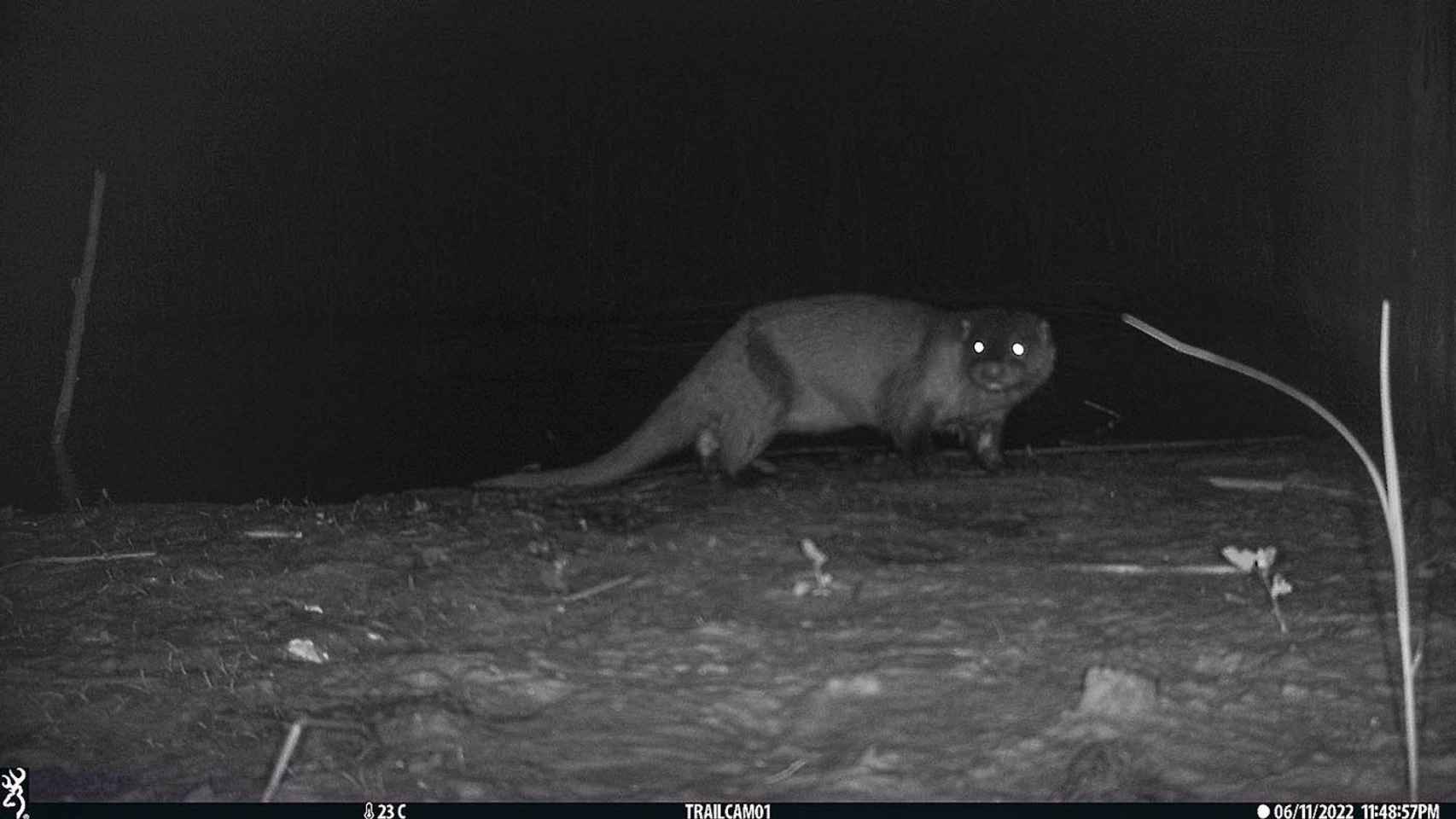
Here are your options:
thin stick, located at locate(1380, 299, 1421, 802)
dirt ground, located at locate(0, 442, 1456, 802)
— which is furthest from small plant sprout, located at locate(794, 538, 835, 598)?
thin stick, located at locate(1380, 299, 1421, 802)

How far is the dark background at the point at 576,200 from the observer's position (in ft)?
38.8

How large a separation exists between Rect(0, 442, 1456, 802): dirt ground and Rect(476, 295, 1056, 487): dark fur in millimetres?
1087

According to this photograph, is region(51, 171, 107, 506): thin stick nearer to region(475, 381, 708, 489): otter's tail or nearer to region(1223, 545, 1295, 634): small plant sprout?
region(475, 381, 708, 489): otter's tail

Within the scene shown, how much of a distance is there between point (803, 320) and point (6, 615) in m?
4.01

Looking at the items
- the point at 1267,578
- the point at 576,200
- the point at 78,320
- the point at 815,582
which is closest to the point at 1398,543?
the point at 1267,578

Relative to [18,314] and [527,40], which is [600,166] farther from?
[18,314]

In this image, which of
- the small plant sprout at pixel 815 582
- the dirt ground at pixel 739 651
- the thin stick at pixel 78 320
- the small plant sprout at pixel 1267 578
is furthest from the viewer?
the thin stick at pixel 78 320

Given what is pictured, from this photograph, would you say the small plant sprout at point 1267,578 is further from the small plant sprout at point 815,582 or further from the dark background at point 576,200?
the dark background at point 576,200

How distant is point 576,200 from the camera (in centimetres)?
1914

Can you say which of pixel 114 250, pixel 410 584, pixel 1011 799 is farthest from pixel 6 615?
pixel 114 250

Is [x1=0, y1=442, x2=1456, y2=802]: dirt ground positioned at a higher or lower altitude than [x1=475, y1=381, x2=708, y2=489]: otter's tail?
lower

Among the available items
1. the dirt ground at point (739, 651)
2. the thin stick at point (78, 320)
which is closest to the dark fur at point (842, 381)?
the dirt ground at point (739, 651)

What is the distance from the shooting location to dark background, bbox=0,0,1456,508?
466 inches

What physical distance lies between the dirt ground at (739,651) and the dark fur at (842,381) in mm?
1087
